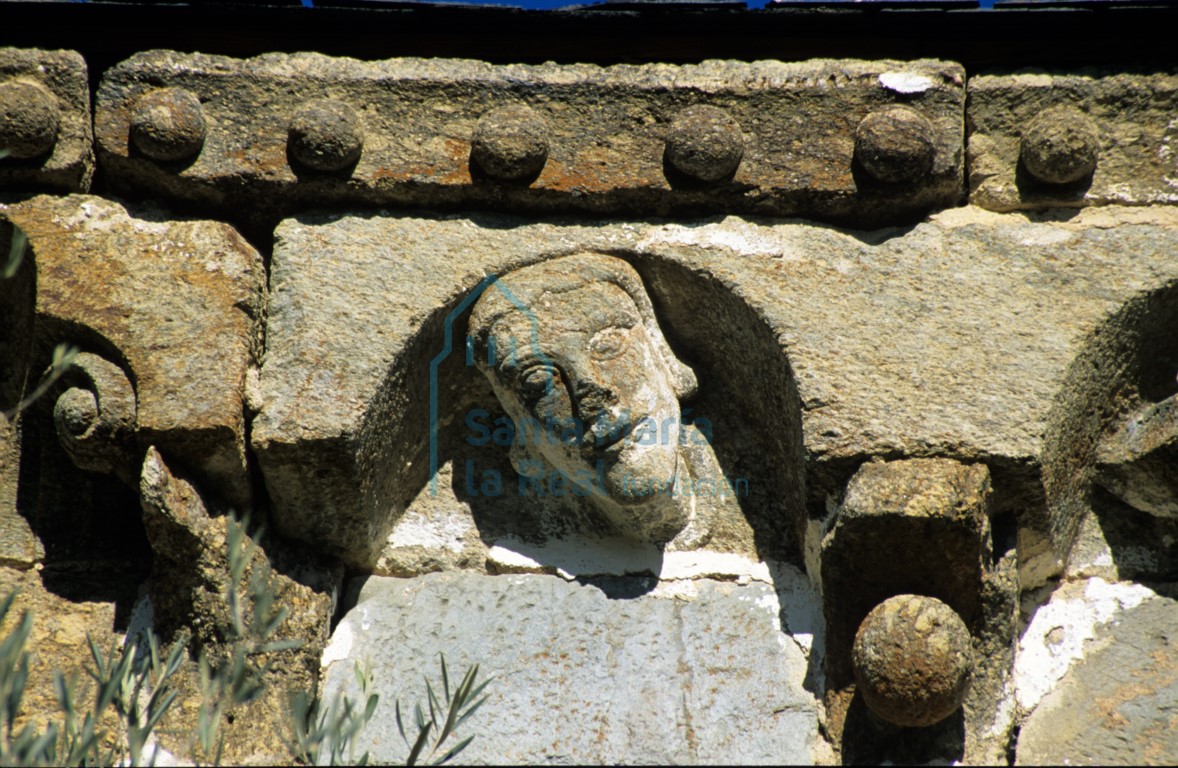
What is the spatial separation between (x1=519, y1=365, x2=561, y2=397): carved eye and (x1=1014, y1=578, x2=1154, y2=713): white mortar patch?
101 cm

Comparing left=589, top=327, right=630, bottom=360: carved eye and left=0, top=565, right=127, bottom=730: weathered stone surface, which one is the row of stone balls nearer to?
left=589, top=327, right=630, bottom=360: carved eye

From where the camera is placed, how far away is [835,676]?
2.31 meters

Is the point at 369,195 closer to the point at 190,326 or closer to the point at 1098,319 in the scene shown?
the point at 190,326

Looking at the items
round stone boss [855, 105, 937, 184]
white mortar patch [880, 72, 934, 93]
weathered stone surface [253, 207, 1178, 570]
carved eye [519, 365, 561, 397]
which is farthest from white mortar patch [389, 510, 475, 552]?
white mortar patch [880, 72, 934, 93]

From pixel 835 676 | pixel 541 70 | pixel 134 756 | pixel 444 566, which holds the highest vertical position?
pixel 541 70

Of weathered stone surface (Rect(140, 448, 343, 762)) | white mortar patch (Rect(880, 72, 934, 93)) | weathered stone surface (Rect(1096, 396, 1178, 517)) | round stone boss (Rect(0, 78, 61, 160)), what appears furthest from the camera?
white mortar patch (Rect(880, 72, 934, 93))

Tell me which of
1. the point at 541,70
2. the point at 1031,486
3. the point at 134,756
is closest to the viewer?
the point at 134,756

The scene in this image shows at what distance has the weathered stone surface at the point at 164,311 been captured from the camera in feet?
7.55

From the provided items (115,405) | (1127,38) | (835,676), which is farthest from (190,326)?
(1127,38)

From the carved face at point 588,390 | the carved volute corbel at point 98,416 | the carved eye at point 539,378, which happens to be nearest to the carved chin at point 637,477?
the carved face at point 588,390

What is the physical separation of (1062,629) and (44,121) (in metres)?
2.25

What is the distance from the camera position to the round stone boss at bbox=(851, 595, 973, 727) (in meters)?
2.10

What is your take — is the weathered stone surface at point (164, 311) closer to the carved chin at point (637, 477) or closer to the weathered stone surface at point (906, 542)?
the carved chin at point (637, 477)

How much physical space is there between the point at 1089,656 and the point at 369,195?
5.48 ft
